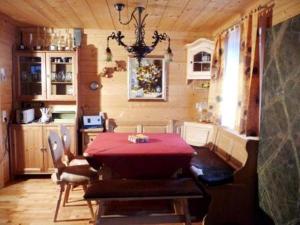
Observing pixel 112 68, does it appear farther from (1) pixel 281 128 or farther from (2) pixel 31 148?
(1) pixel 281 128

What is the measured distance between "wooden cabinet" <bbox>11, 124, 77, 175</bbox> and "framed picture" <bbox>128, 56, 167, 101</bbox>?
1309 millimetres

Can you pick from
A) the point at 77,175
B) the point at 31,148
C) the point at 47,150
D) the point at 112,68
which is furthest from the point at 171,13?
the point at 31,148

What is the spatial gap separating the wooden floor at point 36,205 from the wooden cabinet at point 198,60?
2.76m

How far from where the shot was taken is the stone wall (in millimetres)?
2285

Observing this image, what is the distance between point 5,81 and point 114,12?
2027 mm

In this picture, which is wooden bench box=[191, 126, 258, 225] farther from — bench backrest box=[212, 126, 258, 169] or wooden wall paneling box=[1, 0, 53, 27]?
wooden wall paneling box=[1, 0, 53, 27]

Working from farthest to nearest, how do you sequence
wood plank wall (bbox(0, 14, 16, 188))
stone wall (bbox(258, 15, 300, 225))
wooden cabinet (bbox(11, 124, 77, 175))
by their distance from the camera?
wooden cabinet (bbox(11, 124, 77, 175)), wood plank wall (bbox(0, 14, 16, 188)), stone wall (bbox(258, 15, 300, 225))

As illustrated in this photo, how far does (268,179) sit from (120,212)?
163cm

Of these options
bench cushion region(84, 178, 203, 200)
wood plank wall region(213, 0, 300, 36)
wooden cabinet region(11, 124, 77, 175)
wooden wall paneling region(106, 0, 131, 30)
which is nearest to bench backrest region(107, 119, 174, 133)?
→ wooden cabinet region(11, 124, 77, 175)

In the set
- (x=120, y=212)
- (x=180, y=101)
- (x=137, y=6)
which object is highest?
(x=137, y=6)

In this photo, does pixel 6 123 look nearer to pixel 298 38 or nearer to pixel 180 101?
pixel 180 101

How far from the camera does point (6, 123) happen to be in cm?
432

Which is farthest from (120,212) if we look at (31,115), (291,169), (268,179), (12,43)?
(12,43)

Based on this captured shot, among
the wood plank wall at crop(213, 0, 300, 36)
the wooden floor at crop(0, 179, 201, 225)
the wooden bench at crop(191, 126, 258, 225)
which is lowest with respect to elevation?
the wooden floor at crop(0, 179, 201, 225)
